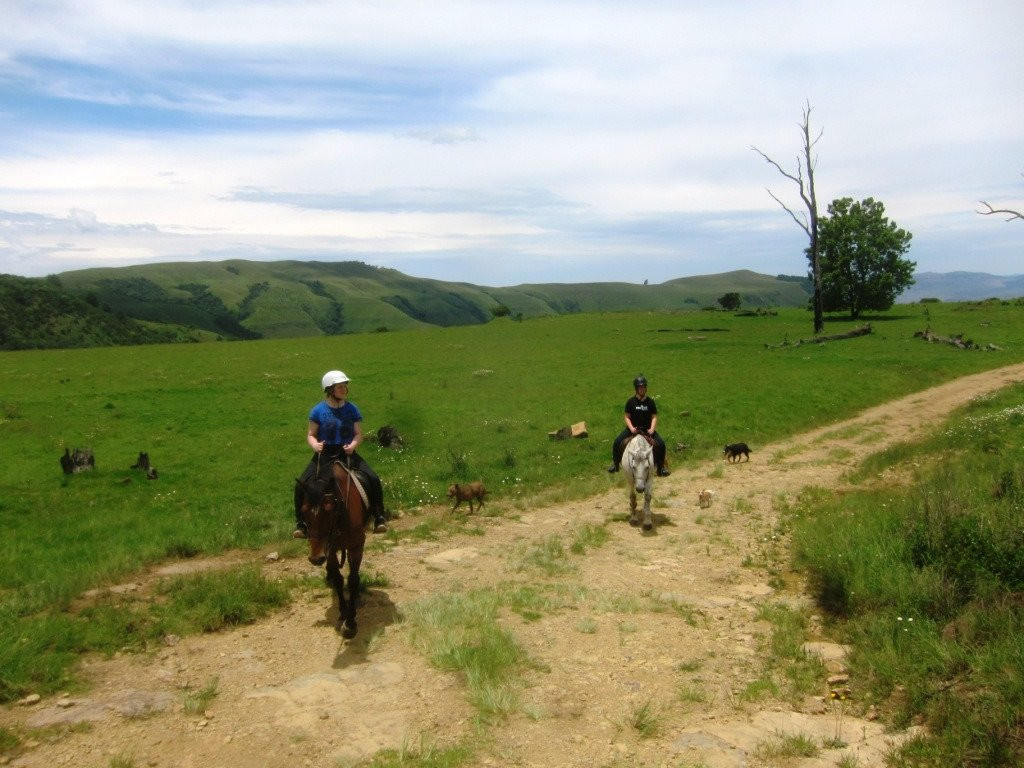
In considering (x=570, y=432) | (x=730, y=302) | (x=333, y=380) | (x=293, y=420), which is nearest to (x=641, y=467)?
(x=333, y=380)

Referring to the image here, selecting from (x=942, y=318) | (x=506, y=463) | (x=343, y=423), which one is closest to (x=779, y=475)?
(x=506, y=463)

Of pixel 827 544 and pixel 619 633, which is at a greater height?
pixel 827 544

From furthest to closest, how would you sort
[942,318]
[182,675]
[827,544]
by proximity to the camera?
[942,318]
[827,544]
[182,675]

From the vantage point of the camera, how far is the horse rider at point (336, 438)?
31.6ft

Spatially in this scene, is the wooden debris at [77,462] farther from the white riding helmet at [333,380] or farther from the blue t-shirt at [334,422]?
the white riding helmet at [333,380]

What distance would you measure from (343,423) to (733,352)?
4107 centimetres

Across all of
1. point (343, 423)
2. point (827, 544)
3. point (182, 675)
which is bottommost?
point (182, 675)

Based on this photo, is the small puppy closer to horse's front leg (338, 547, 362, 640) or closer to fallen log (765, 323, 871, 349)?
horse's front leg (338, 547, 362, 640)

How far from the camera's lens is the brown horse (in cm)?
876

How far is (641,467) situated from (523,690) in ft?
23.1

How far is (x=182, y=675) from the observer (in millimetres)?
7891

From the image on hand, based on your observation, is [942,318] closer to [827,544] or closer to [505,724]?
[827,544]

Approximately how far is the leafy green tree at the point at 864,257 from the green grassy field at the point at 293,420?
4.09 m

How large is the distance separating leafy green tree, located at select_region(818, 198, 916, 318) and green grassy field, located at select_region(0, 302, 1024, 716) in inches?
161
